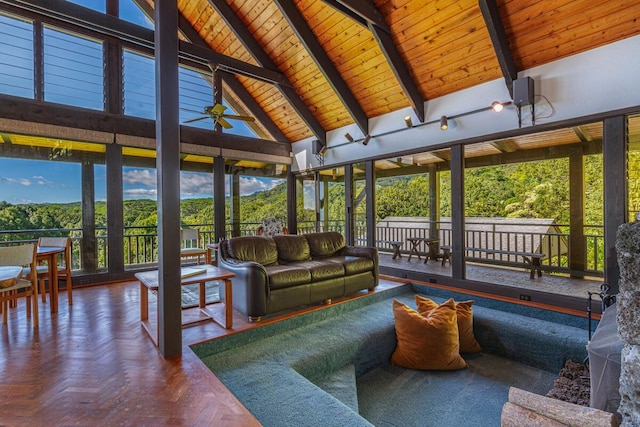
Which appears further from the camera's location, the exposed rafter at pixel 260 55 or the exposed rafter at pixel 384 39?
the exposed rafter at pixel 260 55

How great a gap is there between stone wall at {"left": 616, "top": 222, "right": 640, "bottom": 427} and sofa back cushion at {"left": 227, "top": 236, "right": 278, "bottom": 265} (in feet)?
10.9

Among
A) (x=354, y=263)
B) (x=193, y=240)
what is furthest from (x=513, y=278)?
(x=193, y=240)

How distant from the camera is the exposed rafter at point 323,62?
4.60 metres

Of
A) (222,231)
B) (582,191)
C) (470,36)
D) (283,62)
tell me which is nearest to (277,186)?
(222,231)

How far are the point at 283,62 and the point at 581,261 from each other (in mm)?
5493

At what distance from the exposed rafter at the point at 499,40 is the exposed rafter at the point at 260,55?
3.46m

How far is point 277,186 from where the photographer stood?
23.4ft

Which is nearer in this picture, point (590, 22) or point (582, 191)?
point (590, 22)

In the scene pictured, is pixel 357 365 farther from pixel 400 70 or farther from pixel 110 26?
pixel 110 26

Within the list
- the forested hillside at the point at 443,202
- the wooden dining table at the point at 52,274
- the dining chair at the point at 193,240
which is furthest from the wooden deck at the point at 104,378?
the dining chair at the point at 193,240

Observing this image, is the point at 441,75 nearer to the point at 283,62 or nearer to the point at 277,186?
the point at 283,62

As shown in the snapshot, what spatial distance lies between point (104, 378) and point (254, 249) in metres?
2.04

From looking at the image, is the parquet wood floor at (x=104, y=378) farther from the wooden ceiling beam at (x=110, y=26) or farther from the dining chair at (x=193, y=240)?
the wooden ceiling beam at (x=110, y=26)

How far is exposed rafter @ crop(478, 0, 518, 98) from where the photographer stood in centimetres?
337
